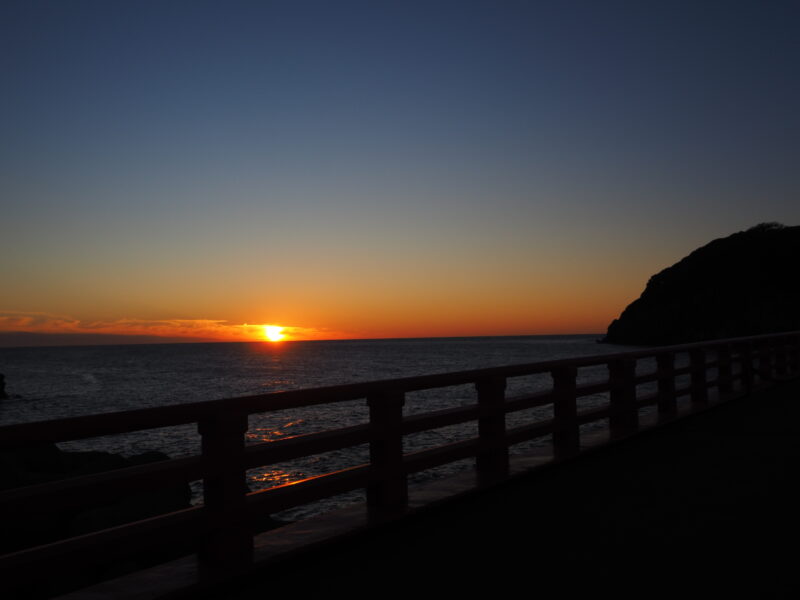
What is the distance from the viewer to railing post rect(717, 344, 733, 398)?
14250mm

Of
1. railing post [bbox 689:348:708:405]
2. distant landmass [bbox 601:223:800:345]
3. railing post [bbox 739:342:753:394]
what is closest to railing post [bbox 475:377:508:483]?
railing post [bbox 689:348:708:405]

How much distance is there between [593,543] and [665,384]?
7.46 metres

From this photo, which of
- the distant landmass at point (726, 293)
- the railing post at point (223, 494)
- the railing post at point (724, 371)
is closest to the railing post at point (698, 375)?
the railing post at point (724, 371)

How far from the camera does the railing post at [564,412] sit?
8133mm

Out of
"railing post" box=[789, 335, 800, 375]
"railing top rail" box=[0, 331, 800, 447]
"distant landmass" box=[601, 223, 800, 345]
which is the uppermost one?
"distant landmass" box=[601, 223, 800, 345]

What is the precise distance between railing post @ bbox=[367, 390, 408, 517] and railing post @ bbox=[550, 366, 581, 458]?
10.1 ft

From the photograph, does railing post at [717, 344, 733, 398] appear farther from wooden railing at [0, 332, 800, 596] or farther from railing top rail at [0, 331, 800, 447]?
railing top rail at [0, 331, 800, 447]

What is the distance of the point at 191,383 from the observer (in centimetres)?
7906

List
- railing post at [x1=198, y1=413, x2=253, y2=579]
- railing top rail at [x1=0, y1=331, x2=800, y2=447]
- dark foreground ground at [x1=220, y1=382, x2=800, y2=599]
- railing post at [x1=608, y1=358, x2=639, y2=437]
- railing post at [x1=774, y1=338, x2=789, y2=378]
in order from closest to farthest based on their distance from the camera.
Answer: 1. railing top rail at [x1=0, y1=331, x2=800, y2=447]
2. dark foreground ground at [x1=220, y1=382, x2=800, y2=599]
3. railing post at [x1=198, y1=413, x2=253, y2=579]
4. railing post at [x1=608, y1=358, x2=639, y2=437]
5. railing post at [x1=774, y1=338, x2=789, y2=378]

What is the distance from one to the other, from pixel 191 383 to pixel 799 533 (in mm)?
79077

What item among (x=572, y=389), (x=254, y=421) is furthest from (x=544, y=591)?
(x=254, y=421)

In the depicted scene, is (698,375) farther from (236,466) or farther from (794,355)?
(236,466)

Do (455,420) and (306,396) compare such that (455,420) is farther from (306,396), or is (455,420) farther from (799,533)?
(799,533)

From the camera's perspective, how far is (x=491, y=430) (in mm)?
6902
